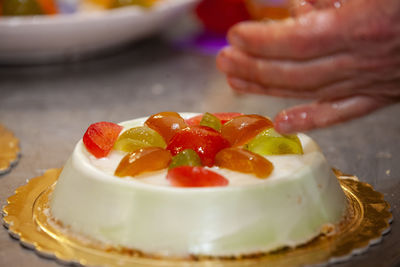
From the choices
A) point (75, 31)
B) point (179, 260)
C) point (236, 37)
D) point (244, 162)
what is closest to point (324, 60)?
point (236, 37)

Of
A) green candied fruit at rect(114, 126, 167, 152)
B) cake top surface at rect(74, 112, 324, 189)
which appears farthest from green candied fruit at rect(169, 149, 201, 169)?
green candied fruit at rect(114, 126, 167, 152)

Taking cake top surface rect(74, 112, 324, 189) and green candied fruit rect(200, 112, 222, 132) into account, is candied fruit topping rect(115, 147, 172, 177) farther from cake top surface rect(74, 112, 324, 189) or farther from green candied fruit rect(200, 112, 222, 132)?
green candied fruit rect(200, 112, 222, 132)

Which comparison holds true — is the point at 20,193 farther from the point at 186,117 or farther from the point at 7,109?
the point at 7,109

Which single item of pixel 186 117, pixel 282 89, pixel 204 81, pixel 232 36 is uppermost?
pixel 232 36

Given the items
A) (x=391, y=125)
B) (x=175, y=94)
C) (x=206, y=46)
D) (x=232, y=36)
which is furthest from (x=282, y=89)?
(x=206, y=46)

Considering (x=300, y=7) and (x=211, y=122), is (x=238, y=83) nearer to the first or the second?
(x=211, y=122)

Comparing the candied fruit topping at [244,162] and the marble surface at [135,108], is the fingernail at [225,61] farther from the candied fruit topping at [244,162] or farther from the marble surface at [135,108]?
the marble surface at [135,108]
